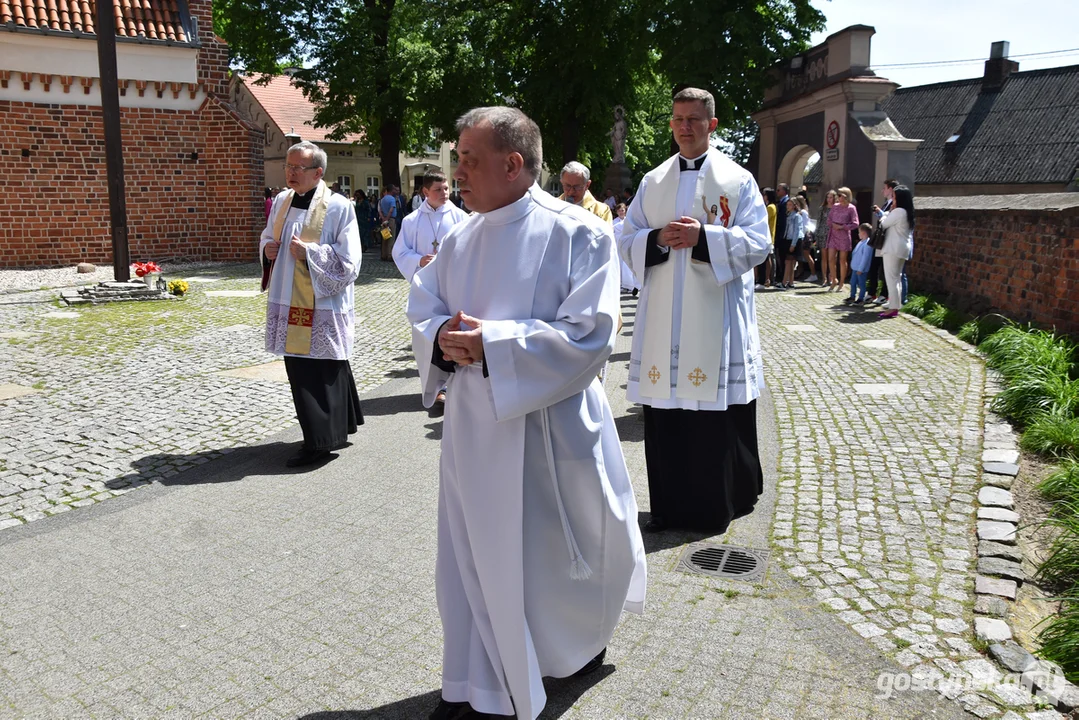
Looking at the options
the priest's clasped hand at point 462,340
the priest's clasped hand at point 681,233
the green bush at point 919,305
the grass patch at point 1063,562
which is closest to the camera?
the priest's clasped hand at point 462,340

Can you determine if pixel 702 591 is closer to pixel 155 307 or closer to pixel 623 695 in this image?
pixel 623 695

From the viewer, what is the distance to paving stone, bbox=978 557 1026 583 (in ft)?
14.4

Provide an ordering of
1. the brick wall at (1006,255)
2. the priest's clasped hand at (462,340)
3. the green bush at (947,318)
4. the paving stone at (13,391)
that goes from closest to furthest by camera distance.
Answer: the priest's clasped hand at (462,340), the paving stone at (13,391), the brick wall at (1006,255), the green bush at (947,318)

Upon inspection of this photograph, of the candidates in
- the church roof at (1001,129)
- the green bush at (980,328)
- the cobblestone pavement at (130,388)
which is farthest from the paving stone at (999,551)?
the church roof at (1001,129)

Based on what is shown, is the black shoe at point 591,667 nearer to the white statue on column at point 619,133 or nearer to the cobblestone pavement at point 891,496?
the cobblestone pavement at point 891,496

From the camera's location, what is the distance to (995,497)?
543 centimetres

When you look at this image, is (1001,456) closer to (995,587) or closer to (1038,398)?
(1038,398)

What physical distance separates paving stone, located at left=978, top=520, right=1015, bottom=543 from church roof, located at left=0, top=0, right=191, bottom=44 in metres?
20.1

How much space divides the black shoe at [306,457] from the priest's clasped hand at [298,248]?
1357 millimetres

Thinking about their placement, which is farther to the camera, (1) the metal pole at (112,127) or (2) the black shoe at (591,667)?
(1) the metal pole at (112,127)

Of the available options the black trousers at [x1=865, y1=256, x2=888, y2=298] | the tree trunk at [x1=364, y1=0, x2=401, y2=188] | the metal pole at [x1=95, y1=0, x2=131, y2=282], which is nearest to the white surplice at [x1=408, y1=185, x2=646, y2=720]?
the black trousers at [x1=865, y1=256, x2=888, y2=298]

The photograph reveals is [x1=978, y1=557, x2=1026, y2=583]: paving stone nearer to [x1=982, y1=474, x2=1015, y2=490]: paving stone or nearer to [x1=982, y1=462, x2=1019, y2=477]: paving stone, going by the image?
[x1=982, y1=474, x2=1015, y2=490]: paving stone

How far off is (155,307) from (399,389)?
275 inches

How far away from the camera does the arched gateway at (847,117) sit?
18.7 meters
